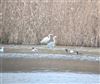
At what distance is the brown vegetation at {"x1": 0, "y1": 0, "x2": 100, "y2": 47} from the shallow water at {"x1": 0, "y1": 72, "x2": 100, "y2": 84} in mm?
242

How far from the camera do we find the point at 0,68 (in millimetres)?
2979

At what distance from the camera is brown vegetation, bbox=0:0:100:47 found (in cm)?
310

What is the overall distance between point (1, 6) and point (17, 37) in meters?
0.26

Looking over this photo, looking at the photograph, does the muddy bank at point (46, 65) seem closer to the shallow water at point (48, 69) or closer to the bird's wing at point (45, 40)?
the shallow water at point (48, 69)

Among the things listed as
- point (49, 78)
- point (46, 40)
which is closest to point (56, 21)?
point (46, 40)

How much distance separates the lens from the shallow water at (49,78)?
2947 millimetres

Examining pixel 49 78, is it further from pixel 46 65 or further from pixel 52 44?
pixel 52 44

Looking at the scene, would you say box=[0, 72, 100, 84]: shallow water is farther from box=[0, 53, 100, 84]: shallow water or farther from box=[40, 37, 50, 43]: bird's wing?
box=[40, 37, 50, 43]: bird's wing

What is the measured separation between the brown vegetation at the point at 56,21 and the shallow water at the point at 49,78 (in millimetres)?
242

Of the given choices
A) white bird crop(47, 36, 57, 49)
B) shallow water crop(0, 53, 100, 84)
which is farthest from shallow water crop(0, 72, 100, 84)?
white bird crop(47, 36, 57, 49)

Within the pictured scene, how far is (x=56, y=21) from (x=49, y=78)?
0.44 meters

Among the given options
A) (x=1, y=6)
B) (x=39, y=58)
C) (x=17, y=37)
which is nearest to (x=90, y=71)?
(x=39, y=58)

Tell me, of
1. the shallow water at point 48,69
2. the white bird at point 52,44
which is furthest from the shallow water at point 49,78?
the white bird at point 52,44

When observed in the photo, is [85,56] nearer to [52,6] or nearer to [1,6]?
[52,6]
